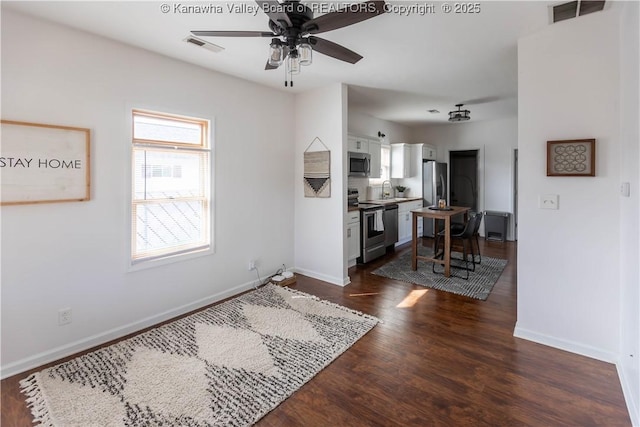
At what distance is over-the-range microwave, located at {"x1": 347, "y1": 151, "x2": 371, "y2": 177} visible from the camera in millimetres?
5234

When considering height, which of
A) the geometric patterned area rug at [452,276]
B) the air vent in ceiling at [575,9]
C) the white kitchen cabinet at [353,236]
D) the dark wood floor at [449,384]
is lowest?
the dark wood floor at [449,384]

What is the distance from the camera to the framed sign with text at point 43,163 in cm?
219

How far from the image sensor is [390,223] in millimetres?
5648

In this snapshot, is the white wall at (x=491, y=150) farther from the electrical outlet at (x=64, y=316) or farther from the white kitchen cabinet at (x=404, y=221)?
the electrical outlet at (x=64, y=316)

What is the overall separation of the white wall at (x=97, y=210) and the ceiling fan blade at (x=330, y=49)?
171 centimetres

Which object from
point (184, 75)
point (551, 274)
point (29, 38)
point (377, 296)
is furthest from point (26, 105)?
point (551, 274)

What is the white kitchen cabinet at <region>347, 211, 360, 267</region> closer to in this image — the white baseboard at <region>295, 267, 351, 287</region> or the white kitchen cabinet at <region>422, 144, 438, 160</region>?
the white baseboard at <region>295, 267, 351, 287</region>

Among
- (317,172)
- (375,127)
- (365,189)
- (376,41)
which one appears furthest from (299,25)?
(375,127)

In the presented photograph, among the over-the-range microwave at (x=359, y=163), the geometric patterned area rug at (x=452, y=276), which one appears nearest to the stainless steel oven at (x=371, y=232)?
the geometric patterned area rug at (x=452, y=276)

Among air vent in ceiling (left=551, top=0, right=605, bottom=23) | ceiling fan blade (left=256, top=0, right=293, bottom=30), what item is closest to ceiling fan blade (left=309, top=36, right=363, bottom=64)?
ceiling fan blade (left=256, top=0, right=293, bottom=30)

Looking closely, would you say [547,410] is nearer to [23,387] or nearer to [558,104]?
[558,104]

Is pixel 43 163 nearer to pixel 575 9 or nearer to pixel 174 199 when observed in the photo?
pixel 174 199

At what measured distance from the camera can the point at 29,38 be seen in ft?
7.48

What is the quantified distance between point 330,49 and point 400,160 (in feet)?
16.1
